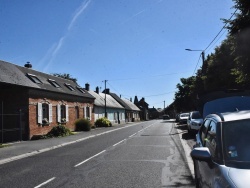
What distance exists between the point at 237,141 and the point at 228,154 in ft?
0.92

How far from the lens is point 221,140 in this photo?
4.57 meters

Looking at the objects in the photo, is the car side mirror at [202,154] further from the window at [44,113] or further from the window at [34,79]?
the window at [34,79]

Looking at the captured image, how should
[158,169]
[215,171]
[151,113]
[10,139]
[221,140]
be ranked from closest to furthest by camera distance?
[215,171] → [221,140] → [158,169] → [10,139] → [151,113]

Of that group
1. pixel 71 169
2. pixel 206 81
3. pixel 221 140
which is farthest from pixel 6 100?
pixel 221 140

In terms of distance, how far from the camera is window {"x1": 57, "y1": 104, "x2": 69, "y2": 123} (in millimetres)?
34322

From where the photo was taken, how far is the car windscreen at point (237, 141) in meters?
4.27

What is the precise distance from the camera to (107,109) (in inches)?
2435

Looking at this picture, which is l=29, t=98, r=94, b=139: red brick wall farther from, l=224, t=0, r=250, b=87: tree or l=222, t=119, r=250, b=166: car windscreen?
l=222, t=119, r=250, b=166: car windscreen

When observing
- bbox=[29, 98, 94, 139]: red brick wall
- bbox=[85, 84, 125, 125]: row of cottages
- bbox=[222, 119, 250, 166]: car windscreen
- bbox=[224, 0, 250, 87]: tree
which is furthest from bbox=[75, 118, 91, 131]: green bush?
bbox=[222, 119, 250, 166]: car windscreen

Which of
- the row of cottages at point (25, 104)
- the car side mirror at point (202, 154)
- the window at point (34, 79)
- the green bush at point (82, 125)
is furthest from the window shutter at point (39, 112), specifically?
the car side mirror at point (202, 154)

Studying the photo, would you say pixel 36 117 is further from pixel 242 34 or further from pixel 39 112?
pixel 242 34

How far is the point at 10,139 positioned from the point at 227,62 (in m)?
16.9

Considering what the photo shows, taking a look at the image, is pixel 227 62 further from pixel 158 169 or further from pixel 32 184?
pixel 32 184

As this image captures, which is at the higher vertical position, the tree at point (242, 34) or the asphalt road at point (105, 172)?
the tree at point (242, 34)
